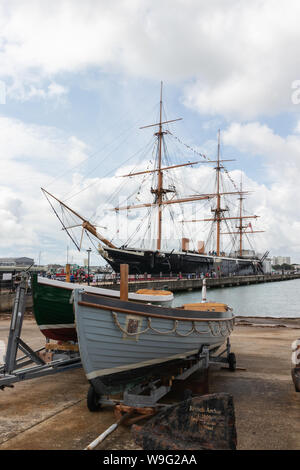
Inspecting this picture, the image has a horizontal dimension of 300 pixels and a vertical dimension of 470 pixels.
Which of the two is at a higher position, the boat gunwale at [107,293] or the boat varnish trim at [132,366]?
the boat gunwale at [107,293]

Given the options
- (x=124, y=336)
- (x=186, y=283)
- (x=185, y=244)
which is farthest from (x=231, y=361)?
(x=185, y=244)

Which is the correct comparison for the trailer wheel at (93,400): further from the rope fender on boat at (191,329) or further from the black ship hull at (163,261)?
the black ship hull at (163,261)

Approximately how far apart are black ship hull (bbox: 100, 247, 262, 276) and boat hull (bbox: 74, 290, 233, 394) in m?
40.7

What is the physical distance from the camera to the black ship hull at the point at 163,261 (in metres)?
48.5

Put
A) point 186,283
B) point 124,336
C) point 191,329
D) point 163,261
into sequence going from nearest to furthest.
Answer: point 124,336 < point 191,329 < point 186,283 < point 163,261

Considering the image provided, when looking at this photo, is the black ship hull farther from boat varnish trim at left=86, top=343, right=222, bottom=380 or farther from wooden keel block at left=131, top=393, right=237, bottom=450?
wooden keel block at left=131, top=393, right=237, bottom=450

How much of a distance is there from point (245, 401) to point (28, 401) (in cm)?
408

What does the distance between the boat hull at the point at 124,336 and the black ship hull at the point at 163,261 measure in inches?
1603

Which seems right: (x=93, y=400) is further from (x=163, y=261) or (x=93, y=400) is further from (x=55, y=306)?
(x=163, y=261)

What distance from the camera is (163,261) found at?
5303cm

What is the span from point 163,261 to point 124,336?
47690 mm

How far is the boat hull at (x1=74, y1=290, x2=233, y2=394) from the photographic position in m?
5.15

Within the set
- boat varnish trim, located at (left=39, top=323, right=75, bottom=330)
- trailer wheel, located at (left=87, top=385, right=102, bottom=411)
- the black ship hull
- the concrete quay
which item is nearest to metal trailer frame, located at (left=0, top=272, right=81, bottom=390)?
trailer wheel, located at (left=87, top=385, right=102, bottom=411)

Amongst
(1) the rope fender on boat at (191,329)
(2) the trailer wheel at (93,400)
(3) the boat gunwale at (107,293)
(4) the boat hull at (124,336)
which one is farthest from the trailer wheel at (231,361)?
(2) the trailer wheel at (93,400)
